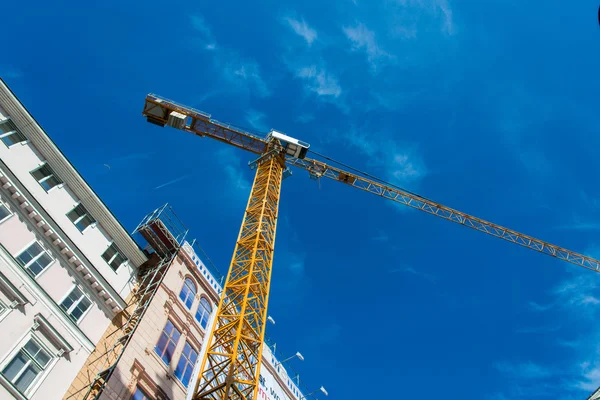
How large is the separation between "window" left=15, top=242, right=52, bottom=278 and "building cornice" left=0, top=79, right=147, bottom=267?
143 inches

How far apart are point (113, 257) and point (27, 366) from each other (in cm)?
701

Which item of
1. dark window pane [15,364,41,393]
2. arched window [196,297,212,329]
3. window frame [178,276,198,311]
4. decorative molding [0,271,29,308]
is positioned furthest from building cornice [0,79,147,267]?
dark window pane [15,364,41,393]

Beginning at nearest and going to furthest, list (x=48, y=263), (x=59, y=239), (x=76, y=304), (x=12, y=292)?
(x=12, y=292), (x=48, y=263), (x=76, y=304), (x=59, y=239)

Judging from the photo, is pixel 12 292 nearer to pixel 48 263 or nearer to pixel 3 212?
pixel 48 263

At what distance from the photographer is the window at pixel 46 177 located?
21.2 meters

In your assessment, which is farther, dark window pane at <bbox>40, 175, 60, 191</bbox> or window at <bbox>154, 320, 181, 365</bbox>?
window at <bbox>154, 320, 181, 365</bbox>

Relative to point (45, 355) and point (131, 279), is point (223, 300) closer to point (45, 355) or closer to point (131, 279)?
point (131, 279)

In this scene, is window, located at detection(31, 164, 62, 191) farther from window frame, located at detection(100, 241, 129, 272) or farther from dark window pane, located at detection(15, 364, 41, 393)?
dark window pane, located at detection(15, 364, 41, 393)

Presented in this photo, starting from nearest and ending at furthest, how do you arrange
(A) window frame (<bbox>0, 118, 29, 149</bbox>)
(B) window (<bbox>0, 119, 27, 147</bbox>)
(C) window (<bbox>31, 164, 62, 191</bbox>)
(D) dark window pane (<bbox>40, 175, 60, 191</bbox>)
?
(A) window frame (<bbox>0, 118, 29, 149</bbox>), (B) window (<bbox>0, 119, 27, 147</bbox>), (C) window (<bbox>31, 164, 62, 191</bbox>), (D) dark window pane (<bbox>40, 175, 60, 191</bbox>)

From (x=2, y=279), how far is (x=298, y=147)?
24.3 meters

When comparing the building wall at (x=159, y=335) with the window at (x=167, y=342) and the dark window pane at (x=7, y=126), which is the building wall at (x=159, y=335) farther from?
the dark window pane at (x=7, y=126)

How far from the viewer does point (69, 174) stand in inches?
890

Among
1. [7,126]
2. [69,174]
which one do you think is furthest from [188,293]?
[7,126]

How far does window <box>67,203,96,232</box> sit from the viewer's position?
2219 centimetres
